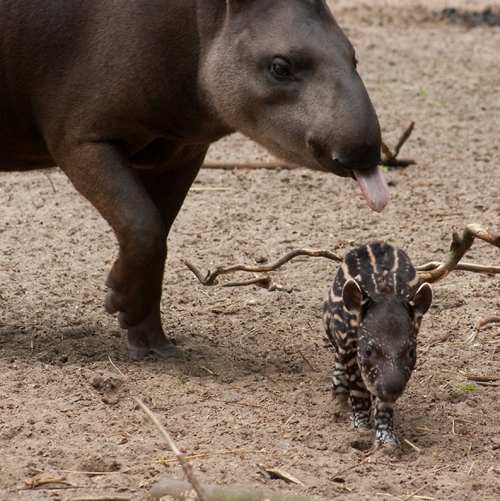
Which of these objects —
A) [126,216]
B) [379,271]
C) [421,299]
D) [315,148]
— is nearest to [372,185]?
[315,148]

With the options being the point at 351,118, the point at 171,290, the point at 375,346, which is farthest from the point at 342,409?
the point at 171,290

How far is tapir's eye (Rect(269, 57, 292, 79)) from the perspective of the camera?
5.09m

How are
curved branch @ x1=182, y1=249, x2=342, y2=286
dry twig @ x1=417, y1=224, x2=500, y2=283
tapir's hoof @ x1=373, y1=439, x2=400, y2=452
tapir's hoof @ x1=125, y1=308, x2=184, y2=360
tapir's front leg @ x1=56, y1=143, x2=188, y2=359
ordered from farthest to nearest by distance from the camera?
curved branch @ x1=182, y1=249, x2=342, y2=286, tapir's hoof @ x1=125, y1=308, x2=184, y2=360, dry twig @ x1=417, y1=224, x2=500, y2=283, tapir's front leg @ x1=56, y1=143, x2=188, y2=359, tapir's hoof @ x1=373, y1=439, x2=400, y2=452

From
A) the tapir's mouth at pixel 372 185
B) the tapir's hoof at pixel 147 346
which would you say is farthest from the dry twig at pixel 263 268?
the tapir's mouth at pixel 372 185

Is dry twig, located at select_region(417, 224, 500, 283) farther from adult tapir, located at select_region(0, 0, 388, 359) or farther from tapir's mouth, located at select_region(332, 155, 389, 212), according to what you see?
adult tapir, located at select_region(0, 0, 388, 359)

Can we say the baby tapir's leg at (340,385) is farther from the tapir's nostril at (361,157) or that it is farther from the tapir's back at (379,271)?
the tapir's nostril at (361,157)

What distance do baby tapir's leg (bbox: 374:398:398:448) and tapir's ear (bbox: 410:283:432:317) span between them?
Answer: 474mm

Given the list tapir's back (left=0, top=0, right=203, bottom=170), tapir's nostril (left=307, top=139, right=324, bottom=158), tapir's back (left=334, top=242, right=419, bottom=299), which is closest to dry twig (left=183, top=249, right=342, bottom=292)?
tapir's back (left=334, top=242, right=419, bottom=299)

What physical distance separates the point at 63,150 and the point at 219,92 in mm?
922

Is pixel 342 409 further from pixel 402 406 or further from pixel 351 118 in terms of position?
pixel 351 118

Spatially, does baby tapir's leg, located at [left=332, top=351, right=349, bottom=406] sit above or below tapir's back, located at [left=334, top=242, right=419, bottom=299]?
below

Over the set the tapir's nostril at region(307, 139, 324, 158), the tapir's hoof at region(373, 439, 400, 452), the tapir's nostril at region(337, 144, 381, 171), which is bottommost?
the tapir's hoof at region(373, 439, 400, 452)

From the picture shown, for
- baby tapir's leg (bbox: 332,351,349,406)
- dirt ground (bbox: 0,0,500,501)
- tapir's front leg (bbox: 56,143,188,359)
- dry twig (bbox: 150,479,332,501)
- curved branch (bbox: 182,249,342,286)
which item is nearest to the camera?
dry twig (bbox: 150,479,332,501)

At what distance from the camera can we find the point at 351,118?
4.82 meters
